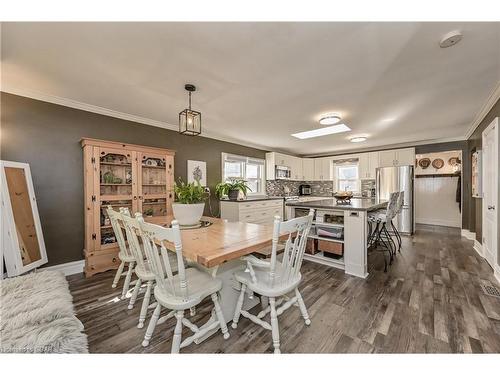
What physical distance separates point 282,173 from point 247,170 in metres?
1.16

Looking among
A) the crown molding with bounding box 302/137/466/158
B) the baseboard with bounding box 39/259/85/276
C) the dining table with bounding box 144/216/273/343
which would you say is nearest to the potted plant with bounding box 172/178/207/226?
the dining table with bounding box 144/216/273/343

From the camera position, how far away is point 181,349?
141 centimetres

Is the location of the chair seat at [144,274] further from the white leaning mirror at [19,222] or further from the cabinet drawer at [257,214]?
the cabinet drawer at [257,214]

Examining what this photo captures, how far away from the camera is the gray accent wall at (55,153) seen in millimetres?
2338

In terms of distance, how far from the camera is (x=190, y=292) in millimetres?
1354

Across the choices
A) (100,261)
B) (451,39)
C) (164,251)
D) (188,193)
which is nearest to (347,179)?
(451,39)

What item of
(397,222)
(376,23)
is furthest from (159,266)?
(397,222)

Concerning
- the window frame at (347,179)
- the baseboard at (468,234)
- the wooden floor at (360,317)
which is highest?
the window frame at (347,179)

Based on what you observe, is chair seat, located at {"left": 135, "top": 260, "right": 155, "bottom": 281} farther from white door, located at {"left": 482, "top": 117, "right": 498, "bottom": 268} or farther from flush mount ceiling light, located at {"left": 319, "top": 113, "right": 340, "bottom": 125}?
white door, located at {"left": 482, "top": 117, "right": 498, "bottom": 268}

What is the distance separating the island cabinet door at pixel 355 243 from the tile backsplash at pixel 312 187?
3085 millimetres

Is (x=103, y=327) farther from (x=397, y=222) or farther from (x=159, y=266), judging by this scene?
(x=397, y=222)

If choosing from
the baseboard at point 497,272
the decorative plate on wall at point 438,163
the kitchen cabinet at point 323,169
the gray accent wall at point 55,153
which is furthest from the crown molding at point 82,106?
the decorative plate on wall at point 438,163
